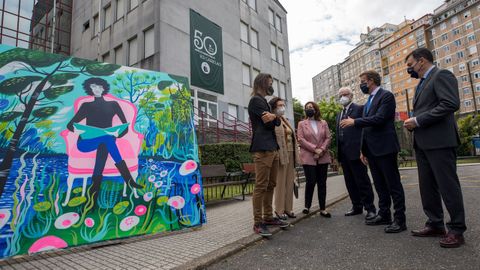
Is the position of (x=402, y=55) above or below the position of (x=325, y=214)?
above

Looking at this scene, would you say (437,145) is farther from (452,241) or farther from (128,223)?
(128,223)

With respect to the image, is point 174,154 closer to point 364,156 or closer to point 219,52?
point 364,156

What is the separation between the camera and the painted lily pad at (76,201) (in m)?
3.51

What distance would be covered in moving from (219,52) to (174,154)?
54.9ft

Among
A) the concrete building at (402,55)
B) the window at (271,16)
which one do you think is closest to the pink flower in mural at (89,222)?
the window at (271,16)

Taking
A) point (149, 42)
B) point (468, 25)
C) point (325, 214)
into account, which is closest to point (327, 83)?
point (468, 25)

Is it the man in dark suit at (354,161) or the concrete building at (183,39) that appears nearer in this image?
the man in dark suit at (354,161)

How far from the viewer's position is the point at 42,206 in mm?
3316

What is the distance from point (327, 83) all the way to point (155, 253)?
13368 centimetres

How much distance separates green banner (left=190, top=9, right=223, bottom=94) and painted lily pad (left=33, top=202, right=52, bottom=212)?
565 inches

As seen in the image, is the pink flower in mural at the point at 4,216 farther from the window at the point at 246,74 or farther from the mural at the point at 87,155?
the window at the point at 246,74

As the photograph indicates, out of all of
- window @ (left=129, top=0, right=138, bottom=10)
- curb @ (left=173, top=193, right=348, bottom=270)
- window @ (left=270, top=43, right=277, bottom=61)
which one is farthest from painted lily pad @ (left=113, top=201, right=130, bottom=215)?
window @ (left=270, top=43, right=277, bottom=61)

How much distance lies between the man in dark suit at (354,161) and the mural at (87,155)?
102 inches

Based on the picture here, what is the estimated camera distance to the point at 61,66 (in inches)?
148
